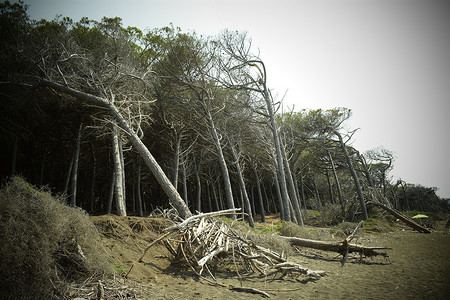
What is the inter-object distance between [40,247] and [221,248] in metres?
2.83

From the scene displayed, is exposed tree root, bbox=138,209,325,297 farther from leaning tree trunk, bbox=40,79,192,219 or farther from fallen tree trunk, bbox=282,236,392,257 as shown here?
fallen tree trunk, bbox=282,236,392,257

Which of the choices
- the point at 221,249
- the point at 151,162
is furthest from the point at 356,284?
the point at 151,162

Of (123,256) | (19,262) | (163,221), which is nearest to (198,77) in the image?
(163,221)

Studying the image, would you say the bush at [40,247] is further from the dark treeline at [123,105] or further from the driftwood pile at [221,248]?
the dark treeline at [123,105]

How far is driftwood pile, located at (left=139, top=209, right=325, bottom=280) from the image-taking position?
13.1 feet

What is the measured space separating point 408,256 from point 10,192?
8504mm

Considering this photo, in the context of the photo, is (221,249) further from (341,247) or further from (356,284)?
(341,247)

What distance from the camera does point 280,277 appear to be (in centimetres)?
397

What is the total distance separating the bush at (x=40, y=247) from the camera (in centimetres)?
224

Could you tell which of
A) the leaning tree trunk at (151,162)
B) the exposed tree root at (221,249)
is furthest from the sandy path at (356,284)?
the leaning tree trunk at (151,162)

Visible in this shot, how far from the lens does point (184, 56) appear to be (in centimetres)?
1099

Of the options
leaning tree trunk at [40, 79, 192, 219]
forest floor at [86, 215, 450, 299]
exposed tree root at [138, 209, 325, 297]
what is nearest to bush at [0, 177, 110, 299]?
forest floor at [86, 215, 450, 299]

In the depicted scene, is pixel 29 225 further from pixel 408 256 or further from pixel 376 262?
pixel 408 256

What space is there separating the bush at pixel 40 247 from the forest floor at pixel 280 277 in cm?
64
